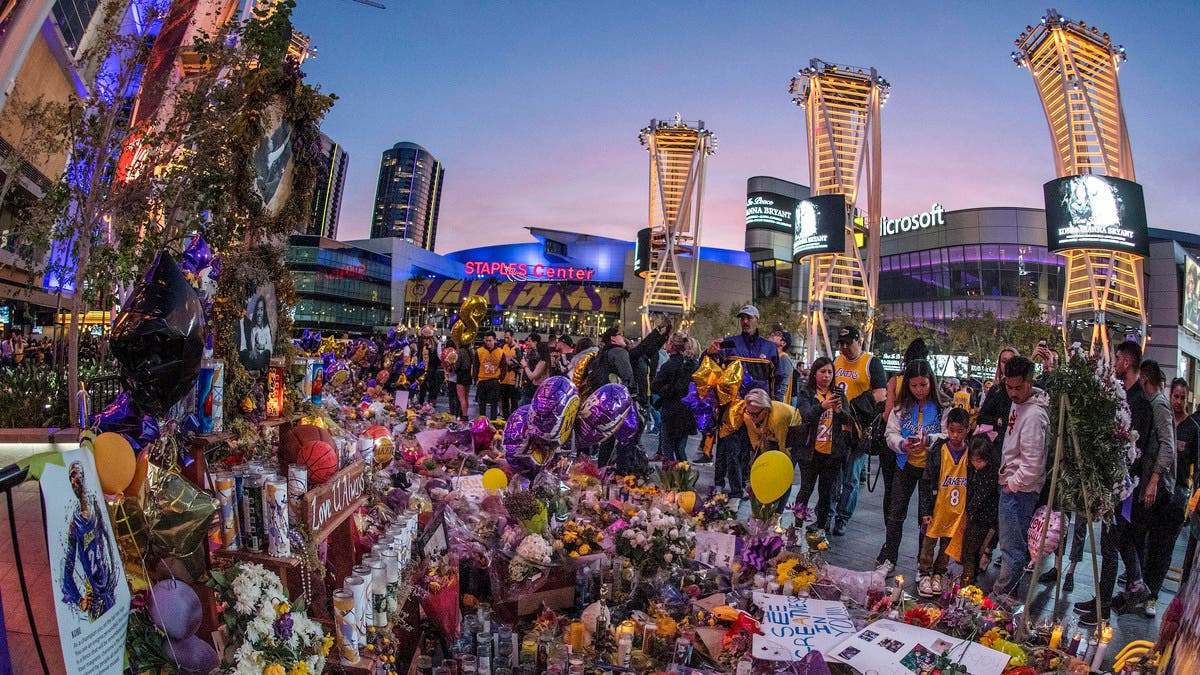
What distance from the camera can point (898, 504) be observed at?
4.93 m

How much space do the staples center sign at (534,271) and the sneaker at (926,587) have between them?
7621 cm

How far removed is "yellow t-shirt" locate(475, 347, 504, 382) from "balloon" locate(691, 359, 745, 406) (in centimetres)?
444

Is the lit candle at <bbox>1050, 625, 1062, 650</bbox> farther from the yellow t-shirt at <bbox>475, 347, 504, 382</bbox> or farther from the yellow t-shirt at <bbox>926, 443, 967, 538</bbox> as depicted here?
the yellow t-shirt at <bbox>475, 347, 504, 382</bbox>

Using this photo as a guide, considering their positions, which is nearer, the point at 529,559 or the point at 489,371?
the point at 529,559

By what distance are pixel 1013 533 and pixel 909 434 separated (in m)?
0.92

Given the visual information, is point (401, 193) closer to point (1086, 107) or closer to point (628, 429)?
point (1086, 107)

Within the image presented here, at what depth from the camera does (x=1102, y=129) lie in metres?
23.1

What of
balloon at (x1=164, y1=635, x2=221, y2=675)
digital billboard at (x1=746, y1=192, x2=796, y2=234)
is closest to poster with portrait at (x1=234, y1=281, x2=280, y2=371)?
balloon at (x1=164, y1=635, x2=221, y2=675)

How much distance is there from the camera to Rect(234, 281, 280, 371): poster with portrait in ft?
10.7

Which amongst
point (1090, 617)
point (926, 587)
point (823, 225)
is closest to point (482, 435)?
point (926, 587)

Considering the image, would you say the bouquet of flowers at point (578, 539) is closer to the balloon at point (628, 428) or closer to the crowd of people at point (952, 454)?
the crowd of people at point (952, 454)

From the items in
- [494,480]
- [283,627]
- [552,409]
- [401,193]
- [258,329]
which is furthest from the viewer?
[401,193]

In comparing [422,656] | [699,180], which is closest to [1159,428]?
[422,656]

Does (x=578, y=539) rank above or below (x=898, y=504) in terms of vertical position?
below
